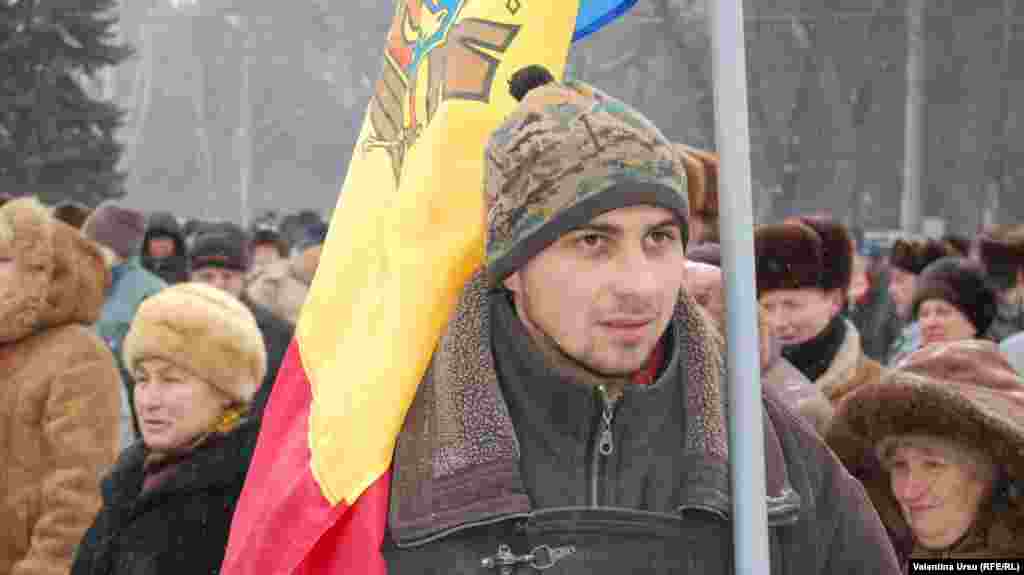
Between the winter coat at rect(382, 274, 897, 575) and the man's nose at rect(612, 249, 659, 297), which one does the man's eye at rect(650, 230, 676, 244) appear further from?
the winter coat at rect(382, 274, 897, 575)

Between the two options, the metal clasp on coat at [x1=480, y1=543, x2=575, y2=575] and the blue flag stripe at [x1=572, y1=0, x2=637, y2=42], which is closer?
the metal clasp on coat at [x1=480, y1=543, x2=575, y2=575]

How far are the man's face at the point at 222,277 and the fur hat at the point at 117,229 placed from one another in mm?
377

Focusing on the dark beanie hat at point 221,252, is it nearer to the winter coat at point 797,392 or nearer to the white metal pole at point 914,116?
the winter coat at point 797,392

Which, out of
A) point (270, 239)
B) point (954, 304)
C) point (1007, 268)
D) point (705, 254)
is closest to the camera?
point (705, 254)

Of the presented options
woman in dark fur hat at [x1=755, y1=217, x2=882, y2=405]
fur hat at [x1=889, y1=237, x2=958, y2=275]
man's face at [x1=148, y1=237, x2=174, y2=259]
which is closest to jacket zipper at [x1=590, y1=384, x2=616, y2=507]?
woman in dark fur hat at [x1=755, y1=217, x2=882, y2=405]

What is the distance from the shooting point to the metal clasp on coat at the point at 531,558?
2418mm

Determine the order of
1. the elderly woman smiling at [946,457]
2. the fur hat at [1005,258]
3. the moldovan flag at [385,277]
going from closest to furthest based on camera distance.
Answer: the moldovan flag at [385,277]
the elderly woman smiling at [946,457]
the fur hat at [1005,258]

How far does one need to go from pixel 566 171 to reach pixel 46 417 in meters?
2.66

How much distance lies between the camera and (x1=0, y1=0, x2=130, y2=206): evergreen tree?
13.9 metres

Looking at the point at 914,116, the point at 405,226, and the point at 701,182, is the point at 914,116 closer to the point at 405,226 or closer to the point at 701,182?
the point at 701,182

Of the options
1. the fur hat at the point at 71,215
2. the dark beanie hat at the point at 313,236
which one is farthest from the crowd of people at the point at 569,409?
the dark beanie hat at the point at 313,236

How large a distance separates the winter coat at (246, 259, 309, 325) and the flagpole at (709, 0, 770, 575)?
18.8 ft

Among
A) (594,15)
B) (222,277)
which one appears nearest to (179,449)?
(594,15)

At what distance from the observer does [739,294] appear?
2420 mm
